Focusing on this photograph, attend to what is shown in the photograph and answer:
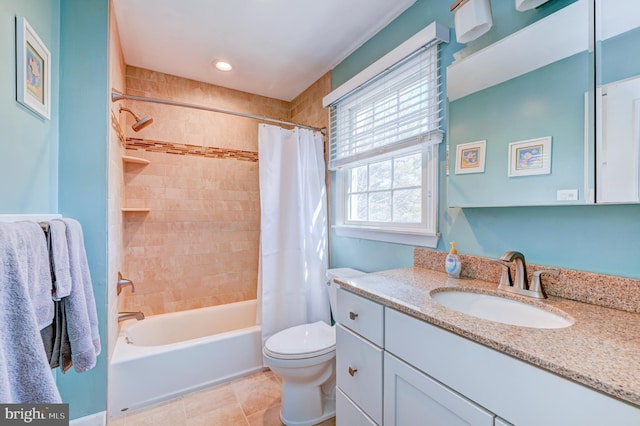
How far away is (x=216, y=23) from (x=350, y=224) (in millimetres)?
1668

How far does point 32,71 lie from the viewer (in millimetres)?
1139

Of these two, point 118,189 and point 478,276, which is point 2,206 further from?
point 478,276

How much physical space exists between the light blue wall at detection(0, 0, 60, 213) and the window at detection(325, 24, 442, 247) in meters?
1.69

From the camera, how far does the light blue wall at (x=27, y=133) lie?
970 millimetres

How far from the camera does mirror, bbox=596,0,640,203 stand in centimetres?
86

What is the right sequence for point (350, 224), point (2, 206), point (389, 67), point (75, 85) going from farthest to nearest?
point (350, 224) < point (389, 67) < point (75, 85) < point (2, 206)

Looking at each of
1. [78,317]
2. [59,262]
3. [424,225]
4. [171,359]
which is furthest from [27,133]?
[424,225]

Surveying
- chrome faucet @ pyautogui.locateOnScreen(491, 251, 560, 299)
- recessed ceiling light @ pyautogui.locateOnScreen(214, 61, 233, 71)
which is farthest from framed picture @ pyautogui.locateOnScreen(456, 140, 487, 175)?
recessed ceiling light @ pyautogui.locateOnScreen(214, 61, 233, 71)

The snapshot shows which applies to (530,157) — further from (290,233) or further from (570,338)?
(290,233)

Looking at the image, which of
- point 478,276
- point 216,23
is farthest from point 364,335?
point 216,23

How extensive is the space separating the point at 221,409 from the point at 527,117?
2.27 meters

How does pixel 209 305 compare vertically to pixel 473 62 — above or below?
below

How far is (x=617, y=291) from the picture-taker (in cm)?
90

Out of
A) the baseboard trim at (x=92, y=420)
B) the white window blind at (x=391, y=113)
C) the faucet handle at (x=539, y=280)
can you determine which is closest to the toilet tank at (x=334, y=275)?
the white window blind at (x=391, y=113)
